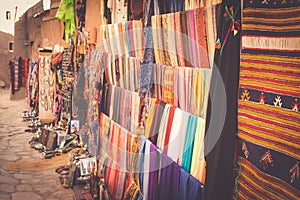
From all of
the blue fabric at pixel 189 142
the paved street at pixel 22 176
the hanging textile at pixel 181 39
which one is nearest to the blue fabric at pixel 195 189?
the blue fabric at pixel 189 142

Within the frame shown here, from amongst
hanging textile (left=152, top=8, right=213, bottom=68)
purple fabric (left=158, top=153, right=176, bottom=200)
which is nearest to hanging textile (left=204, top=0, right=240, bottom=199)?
hanging textile (left=152, top=8, right=213, bottom=68)

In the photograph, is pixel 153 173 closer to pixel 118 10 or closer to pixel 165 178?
Result: pixel 165 178

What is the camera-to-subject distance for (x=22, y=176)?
22.0ft

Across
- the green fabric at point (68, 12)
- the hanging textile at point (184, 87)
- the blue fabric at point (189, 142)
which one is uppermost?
the green fabric at point (68, 12)

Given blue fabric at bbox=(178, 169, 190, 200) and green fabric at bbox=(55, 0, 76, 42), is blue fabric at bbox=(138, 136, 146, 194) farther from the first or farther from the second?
Result: green fabric at bbox=(55, 0, 76, 42)

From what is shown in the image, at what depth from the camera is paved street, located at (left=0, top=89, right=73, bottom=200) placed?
582cm

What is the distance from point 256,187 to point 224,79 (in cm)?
72

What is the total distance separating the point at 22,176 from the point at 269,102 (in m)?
5.60

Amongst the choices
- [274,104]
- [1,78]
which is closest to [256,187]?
[274,104]

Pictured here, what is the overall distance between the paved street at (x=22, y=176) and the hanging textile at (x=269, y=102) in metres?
4.01

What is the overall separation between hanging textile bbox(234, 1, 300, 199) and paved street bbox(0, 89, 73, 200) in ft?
13.1

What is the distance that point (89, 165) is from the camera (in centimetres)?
619

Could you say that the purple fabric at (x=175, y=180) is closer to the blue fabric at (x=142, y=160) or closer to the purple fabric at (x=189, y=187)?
the purple fabric at (x=189, y=187)

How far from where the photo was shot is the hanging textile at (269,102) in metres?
2.01
